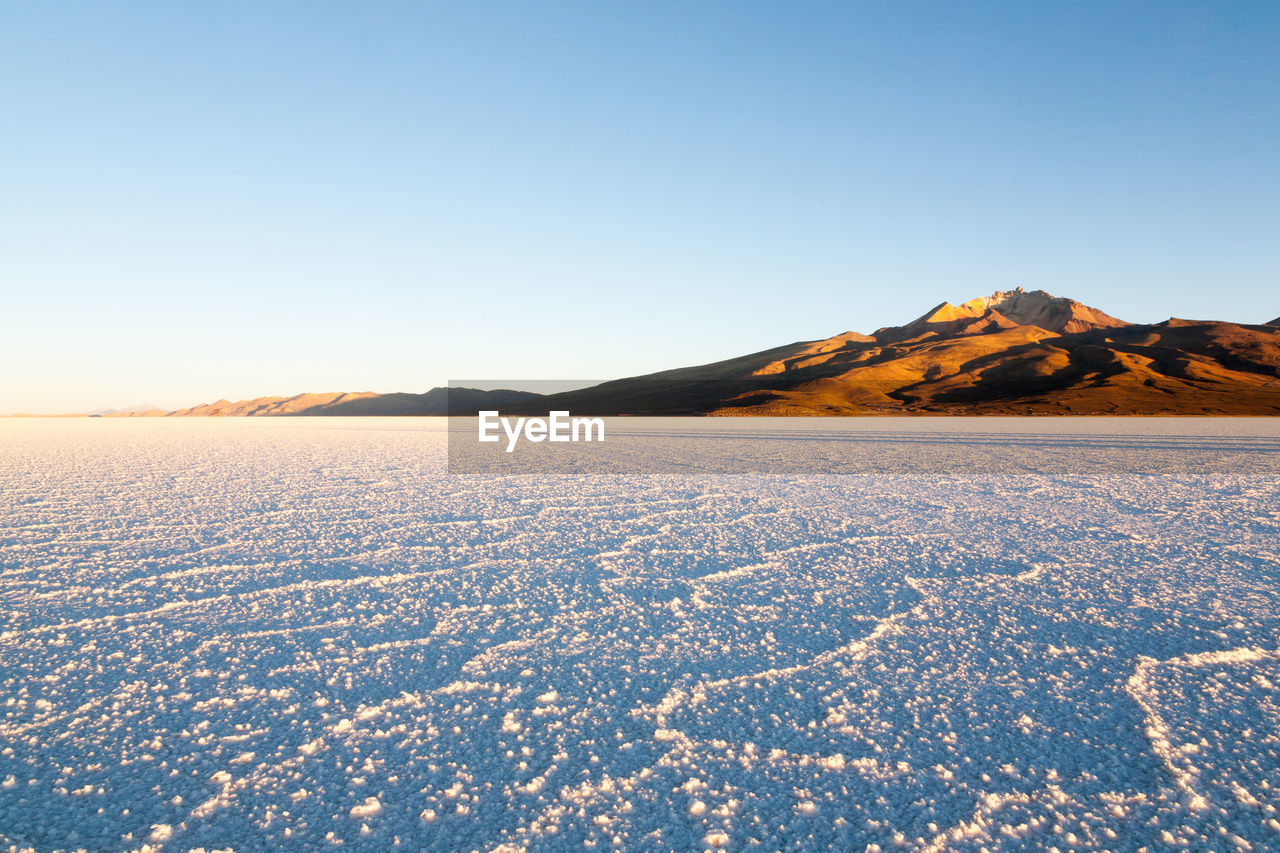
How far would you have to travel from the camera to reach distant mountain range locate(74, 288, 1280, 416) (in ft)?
196

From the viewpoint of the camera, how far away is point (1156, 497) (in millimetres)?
7207

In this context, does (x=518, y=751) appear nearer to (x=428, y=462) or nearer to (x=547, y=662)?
(x=547, y=662)

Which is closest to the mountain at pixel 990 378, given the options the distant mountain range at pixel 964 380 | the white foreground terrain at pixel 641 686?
the distant mountain range at pixel 964 380

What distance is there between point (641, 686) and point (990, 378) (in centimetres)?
8497

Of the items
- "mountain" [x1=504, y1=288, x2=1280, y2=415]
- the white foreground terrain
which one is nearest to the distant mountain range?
"mountain" [x1=504, y1=288, x2=1280, y2=415]

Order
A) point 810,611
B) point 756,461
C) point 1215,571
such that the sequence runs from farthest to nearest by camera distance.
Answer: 1. point 756,461
2. point 1215,571
3. point 810,611

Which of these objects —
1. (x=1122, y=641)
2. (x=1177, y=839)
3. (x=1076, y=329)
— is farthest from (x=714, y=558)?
(x=1076, y=329)

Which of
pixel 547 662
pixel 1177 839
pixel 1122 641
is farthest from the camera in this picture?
pixel 1122 641

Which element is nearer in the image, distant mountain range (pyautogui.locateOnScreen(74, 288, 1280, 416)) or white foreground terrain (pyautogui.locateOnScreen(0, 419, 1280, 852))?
white foreground terrain (pyautogui.locateOnScreen(0, 419, 1280, 852))

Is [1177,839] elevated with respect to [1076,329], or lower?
lower

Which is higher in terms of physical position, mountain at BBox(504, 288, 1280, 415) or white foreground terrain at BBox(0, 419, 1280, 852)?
mountain at BBox(504, 288, 1280, 415)

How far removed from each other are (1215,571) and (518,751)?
14.7 ft

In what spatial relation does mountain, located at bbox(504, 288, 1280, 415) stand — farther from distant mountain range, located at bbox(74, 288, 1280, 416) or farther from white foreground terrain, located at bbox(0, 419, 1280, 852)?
white foreground terrain, located at bbox(0, 419, 1280, 852)

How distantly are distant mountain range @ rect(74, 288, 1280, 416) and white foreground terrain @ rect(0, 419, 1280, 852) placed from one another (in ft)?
166
